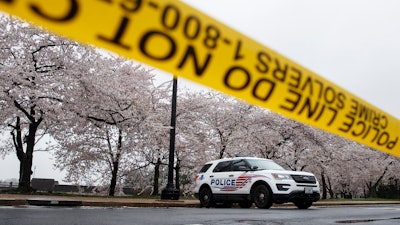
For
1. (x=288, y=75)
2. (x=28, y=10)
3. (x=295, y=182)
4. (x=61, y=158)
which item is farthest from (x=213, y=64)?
(x=61, y=158)

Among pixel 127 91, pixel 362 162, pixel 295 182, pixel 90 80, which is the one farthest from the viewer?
pixel 362 162

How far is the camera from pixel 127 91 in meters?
24.0

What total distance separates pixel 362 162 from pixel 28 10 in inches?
1966

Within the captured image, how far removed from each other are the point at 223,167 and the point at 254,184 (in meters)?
1.53

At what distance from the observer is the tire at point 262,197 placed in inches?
513

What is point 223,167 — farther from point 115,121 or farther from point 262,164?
point 115,121

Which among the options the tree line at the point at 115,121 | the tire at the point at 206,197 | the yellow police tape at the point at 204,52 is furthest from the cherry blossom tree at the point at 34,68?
the yellow police tape at the point at 204,52

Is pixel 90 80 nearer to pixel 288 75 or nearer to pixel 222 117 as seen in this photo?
pixel 222 117

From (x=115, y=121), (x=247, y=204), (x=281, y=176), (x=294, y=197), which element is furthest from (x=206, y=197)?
(x=115, y=121)

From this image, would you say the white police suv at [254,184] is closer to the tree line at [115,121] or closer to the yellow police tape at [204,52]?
the tree line at [115,121]

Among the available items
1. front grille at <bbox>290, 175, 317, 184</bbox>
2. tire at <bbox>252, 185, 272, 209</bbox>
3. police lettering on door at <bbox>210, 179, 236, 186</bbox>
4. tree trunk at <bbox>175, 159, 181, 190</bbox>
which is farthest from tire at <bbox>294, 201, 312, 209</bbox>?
tree trunk at <bbox>175, 159, 181, 190</bbox>

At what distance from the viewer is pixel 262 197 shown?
13.2 metres

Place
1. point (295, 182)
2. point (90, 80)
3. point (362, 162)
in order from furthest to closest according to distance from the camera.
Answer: point (362, 162), point (90, 80), point (295, 182)

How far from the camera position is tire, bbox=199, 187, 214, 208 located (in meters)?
14.7
